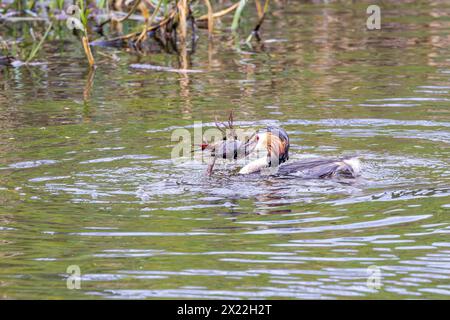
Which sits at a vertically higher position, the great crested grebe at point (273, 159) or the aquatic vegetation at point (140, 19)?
the aquatic vegetation at point (140, 19)

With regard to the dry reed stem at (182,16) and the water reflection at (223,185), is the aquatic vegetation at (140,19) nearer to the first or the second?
the dry reed stem at (182,16)

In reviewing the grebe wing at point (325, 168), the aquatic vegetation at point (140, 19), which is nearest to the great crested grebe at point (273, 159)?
the grebe wing at point (325, 168)

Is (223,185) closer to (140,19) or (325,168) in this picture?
(325,168)

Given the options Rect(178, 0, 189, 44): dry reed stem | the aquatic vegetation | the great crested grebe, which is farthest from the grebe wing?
Rect(178, 0, 189, 44): dry reed stem

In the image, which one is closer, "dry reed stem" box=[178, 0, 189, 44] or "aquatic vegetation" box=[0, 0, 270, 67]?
"dry reed stem" box=[178, 0, 189, 44]

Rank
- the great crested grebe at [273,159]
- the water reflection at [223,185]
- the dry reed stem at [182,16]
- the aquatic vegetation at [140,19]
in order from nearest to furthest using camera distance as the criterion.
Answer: the water reflection at [223,185], the great crested grebe at [273,159], the dry reed stem at [182,16], the aquatic vegetation at [140,19]

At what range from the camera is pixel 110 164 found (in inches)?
334

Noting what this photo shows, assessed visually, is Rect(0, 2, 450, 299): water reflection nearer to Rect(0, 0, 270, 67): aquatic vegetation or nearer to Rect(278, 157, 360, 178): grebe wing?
Rect(278, 157, 360, 178): grebe wing

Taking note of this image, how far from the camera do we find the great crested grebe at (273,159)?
25.5 feet

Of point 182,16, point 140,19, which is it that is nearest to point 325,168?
point 182,16

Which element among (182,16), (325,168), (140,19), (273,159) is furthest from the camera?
(140,19)

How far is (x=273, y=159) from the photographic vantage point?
314 inches

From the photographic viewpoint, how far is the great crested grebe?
25.5ft
